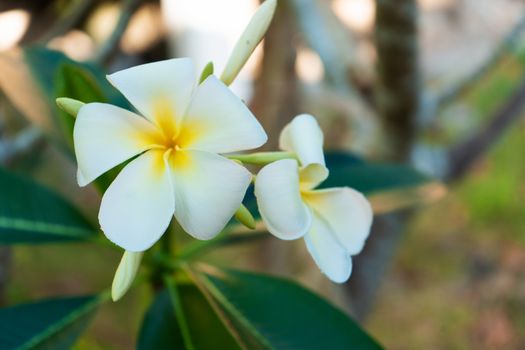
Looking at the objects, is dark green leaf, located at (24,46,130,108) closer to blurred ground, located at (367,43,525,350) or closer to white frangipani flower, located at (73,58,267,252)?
white frangipani flower, located at (73,58,267,252)

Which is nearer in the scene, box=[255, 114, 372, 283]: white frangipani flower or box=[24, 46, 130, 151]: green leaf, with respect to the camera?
box=[255, 114, 372, 283]: white frangipani flower

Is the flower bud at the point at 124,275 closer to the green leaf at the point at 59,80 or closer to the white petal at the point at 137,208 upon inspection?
the white petal at the point at 137,208

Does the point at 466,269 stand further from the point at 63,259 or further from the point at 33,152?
the point at 33,152

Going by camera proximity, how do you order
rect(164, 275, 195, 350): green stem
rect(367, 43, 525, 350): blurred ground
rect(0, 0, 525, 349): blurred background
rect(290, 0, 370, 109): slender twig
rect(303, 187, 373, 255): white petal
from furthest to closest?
1. rect(367, 43, 525, 350): blurred ground
2. rect(290, 0, 370, 109): slender twig
3. rect(0, 0, 525, 349): blurred background
4. rect(164, 275, 195, 350): green stem
5. rect(303, 187, 373, 255): white petal

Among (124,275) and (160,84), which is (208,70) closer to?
(160,84)

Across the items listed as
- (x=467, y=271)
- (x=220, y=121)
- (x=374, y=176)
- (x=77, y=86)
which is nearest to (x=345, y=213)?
(x=220, y=121)

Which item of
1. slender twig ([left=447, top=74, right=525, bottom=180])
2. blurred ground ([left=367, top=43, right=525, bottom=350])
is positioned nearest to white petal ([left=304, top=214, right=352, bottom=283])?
slender twig ([left=447, top=74, right=525, bottom=180])
